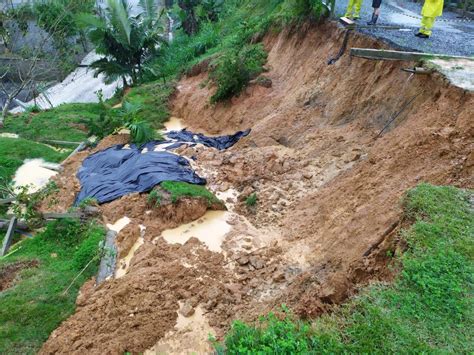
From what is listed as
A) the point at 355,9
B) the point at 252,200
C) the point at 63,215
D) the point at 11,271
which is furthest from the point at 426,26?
the point at 11,271

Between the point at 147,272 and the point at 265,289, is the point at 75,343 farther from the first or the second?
the point at 265,289

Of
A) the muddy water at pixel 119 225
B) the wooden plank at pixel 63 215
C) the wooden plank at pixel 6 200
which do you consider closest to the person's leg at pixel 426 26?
the muddy water at pixel 119 225

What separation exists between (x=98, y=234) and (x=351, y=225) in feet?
16.6

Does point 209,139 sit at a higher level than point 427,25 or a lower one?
lower

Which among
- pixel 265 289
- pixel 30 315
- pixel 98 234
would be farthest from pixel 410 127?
pixel 30 315

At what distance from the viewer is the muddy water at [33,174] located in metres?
10.7

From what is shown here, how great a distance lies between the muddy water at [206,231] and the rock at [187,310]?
162 centimetres

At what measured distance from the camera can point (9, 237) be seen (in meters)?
7.75

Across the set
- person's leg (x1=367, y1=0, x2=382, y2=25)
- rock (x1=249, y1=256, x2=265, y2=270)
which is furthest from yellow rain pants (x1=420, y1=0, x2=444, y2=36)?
rock (x1=249, y1=256, x2=265, y2=270)

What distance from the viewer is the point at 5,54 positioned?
21.2 metres

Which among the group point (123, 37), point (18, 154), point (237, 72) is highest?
point (123, 37)

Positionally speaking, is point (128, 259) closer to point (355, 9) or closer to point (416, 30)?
point (355, 9)

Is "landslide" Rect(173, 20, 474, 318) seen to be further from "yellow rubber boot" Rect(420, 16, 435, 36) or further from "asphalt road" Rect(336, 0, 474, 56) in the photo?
"yellow rubber boot" Rect(420, 16, 435, 36)

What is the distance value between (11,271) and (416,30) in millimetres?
11652
